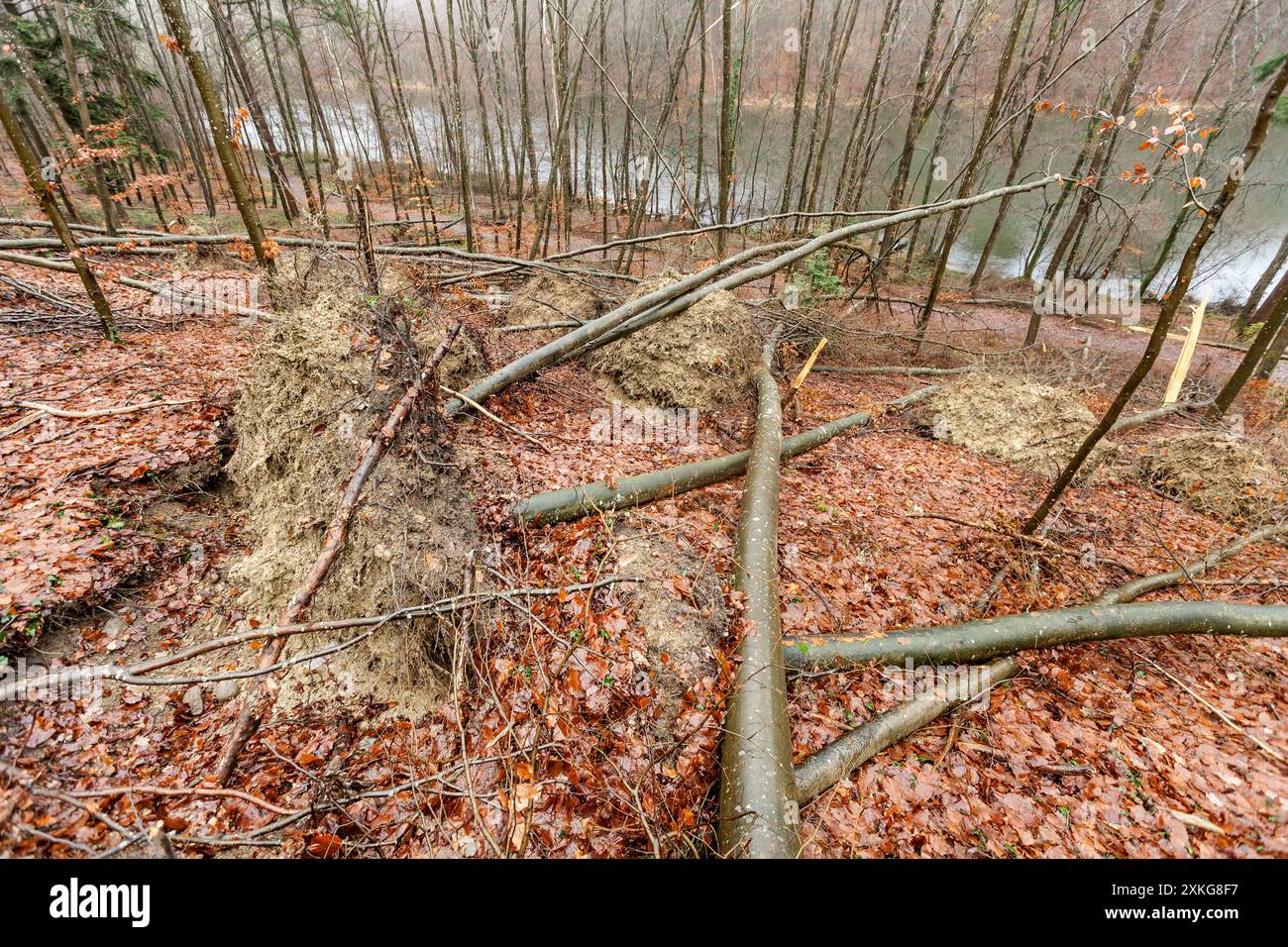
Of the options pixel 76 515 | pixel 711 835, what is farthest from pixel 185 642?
pixel 711 835

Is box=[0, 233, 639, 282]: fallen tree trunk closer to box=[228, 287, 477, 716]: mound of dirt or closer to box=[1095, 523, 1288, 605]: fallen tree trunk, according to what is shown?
box=[228, 287, 477, 716]: mound of dirt

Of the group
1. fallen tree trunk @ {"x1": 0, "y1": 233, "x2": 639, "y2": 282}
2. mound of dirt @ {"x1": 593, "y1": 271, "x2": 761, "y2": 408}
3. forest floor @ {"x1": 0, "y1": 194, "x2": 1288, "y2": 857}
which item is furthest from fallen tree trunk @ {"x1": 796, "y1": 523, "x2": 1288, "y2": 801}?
fallen tree trunk @ {"x1": 0, "y1": 233, "x2": 639, "y2": 282}

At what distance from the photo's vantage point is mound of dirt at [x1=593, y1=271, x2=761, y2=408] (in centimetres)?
730

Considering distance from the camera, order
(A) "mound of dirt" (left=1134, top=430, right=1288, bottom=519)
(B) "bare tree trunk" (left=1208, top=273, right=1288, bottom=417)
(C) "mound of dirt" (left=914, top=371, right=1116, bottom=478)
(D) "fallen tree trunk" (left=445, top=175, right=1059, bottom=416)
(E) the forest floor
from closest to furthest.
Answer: (E) the forest floor, (D) "fallen tree trunk" (left=445, top=175, right=1059, bottom=416), (A) "mound of dirt" (left=1134, top=430, right=1288, bottom=519), (C) "mound of dirt" (left=914, top=371, right=1116, bottom=478), (B) "bare tree trunk" (left=1208, top=273, right=1288, bottom=417)

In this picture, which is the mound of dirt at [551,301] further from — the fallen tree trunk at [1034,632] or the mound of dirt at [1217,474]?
the mound of dirt at [1217,474]

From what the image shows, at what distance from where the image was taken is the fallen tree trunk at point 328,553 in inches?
123

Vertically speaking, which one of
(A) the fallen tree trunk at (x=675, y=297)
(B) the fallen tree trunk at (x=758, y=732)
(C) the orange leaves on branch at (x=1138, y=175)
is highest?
(C) the orange leaves on branch at (x=1138, y=175)

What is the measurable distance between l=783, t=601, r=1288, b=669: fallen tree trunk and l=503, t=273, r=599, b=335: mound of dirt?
6723 millimetres

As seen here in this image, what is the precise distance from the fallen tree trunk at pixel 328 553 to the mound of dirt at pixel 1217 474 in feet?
34.2

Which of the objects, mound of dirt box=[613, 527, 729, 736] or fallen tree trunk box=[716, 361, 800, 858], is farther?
mound of dirt box=[613, 527, 729, 736]

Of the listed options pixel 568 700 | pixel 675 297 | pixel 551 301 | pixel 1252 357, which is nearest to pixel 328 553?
pixel 568 700

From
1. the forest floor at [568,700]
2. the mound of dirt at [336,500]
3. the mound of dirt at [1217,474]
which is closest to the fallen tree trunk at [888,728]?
the forest floor at [568,700]

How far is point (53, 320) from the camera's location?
21.2 feet
